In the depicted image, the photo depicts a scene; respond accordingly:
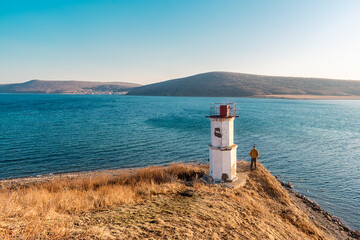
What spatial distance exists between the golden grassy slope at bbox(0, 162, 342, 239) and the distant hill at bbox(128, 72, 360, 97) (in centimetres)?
13217

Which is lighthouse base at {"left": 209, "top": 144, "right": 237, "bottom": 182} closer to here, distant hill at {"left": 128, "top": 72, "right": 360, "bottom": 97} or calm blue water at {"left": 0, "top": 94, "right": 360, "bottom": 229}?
calm blue water at {"left": 0, "top": 94, "right": 360, "bottom": 229}

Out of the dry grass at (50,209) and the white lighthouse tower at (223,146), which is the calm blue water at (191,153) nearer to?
the white lighthouse tower at (223,146)

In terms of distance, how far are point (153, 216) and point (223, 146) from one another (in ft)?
17.6

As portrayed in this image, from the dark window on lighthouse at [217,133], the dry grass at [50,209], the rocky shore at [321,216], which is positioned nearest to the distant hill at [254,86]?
the rocky shore at [321,216]

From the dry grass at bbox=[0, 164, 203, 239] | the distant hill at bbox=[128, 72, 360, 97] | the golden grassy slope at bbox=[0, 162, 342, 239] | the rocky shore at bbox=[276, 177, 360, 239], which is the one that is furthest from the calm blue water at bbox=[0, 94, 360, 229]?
the distant hill at bbox=[128, 72, 360, 97]

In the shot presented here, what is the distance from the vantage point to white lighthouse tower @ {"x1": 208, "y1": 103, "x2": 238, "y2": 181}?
33.7 feet

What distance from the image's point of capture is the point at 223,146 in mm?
10305

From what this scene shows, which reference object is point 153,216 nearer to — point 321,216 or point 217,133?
point 217,133

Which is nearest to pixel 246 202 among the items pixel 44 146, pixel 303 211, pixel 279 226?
pixel 279 226

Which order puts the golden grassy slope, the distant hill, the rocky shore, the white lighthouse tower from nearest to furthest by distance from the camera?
1. the golden grassy slope
2. the rocky shore
3. the white lighthouse tower
4. the distant hill

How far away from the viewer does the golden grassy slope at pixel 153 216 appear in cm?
484

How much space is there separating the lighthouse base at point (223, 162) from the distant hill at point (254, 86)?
426 feet

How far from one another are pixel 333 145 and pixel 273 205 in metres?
20.4

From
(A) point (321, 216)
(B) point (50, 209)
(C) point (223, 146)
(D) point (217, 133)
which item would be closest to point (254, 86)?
(A) point (321, 216)
